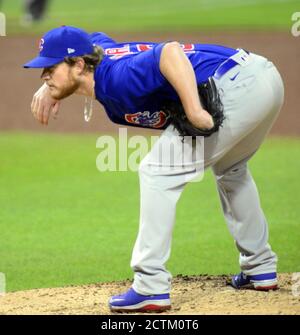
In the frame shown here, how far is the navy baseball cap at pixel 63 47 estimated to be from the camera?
15.5ft

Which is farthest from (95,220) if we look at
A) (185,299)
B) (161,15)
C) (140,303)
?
(161,15)

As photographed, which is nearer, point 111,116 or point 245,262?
point 111,116

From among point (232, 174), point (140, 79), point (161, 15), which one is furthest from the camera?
point (161, 15)

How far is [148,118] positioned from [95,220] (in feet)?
9.96

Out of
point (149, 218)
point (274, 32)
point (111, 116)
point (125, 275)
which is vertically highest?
point (274, 32)

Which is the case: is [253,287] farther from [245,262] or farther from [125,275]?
[125,275]

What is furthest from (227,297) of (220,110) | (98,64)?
(98,64)

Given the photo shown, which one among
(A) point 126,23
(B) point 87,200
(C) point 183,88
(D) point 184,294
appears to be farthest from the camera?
(A) point 126,23

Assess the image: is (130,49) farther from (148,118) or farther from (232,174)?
(232,174)

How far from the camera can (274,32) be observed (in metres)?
17.3

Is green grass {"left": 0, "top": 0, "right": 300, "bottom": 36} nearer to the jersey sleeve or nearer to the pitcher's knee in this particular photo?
the pitcher's knee

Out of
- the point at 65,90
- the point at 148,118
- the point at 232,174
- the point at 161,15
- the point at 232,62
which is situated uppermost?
the point at 161,15

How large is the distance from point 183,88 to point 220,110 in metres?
0.33

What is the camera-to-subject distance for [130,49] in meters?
4.90
